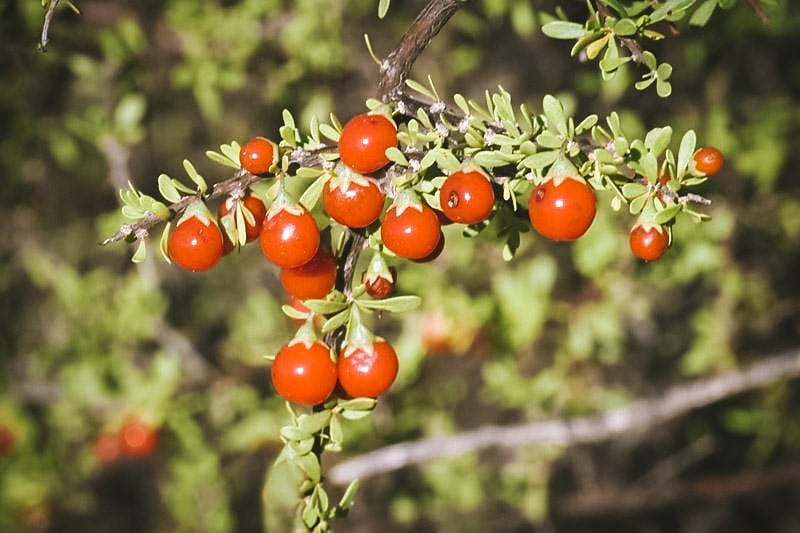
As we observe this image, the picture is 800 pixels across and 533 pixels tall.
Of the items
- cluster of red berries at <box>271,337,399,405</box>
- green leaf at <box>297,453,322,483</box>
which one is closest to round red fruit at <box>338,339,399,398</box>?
cluster of red berries at <box>271,337,399,405</box>

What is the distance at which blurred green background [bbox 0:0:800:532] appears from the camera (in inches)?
101

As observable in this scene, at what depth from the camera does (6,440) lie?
3.38m

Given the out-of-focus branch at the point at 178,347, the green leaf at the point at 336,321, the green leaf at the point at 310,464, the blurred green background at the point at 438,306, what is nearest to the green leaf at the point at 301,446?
the green leaf at the point at 310,464

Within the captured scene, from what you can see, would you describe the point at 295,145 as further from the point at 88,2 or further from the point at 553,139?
the point at 88,2

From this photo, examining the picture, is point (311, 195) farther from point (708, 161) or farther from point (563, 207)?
point (708, 161)

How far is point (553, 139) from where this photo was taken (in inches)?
37.9

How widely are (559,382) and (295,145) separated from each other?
1972 millimetres

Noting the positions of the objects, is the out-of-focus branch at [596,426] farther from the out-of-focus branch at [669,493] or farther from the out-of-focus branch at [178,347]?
the out-of-focus branch at [669,493]

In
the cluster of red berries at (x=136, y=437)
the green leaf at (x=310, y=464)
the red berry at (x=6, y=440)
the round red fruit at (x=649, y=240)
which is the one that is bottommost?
the red berry at (x=6, y=440)

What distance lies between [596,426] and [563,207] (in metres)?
1.79

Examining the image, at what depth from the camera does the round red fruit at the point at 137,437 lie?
9.20ft

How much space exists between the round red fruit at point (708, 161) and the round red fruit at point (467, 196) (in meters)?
0.32

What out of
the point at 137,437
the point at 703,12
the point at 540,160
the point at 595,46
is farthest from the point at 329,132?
the point at 137,437

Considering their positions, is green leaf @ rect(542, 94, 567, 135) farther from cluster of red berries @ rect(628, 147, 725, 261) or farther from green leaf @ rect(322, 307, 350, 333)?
green leaf @ rect(322, 307, 350, 333)
